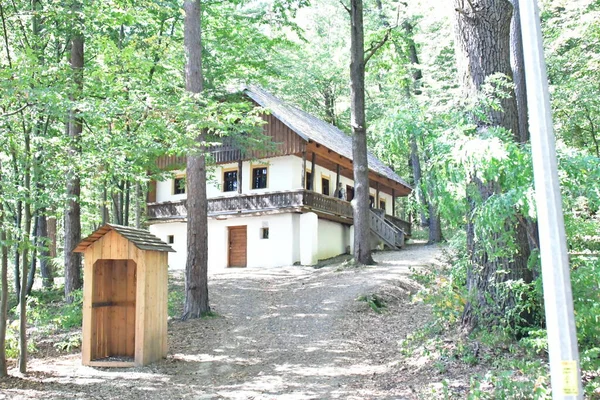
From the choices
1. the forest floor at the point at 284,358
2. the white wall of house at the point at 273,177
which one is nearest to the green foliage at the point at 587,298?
the forest floor at the point at 284,358

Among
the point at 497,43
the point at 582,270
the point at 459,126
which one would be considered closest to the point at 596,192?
the point at 582,270

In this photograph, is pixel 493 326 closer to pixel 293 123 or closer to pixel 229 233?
pixel 293 123

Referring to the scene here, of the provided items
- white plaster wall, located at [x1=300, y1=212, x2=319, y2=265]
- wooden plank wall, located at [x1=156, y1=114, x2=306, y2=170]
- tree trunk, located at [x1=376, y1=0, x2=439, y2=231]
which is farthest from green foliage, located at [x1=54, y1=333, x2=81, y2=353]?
white plaster wall, located at [x1=300, y1=212, x2=319, y2=265]

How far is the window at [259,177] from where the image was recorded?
24.4 m

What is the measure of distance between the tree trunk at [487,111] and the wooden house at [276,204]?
1444 cm

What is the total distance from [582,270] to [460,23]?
3.83m

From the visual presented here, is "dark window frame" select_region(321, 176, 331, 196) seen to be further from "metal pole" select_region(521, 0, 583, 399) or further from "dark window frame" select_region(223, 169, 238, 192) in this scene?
"metal pole" select_region(521, 0, 583, 399)

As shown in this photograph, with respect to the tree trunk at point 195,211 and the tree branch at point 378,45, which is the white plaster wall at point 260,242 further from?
the tree trunk at point 195,211

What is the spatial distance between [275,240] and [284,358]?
1444 cm

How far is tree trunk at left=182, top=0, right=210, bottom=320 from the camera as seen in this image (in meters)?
12.1

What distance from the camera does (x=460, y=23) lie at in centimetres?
728

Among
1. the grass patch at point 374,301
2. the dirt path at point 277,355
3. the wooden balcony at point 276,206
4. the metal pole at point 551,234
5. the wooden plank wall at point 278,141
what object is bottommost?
the dirt path at point 277,355

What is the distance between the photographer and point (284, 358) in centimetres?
877

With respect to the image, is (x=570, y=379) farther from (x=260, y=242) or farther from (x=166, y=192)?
(x=166, y=192)
